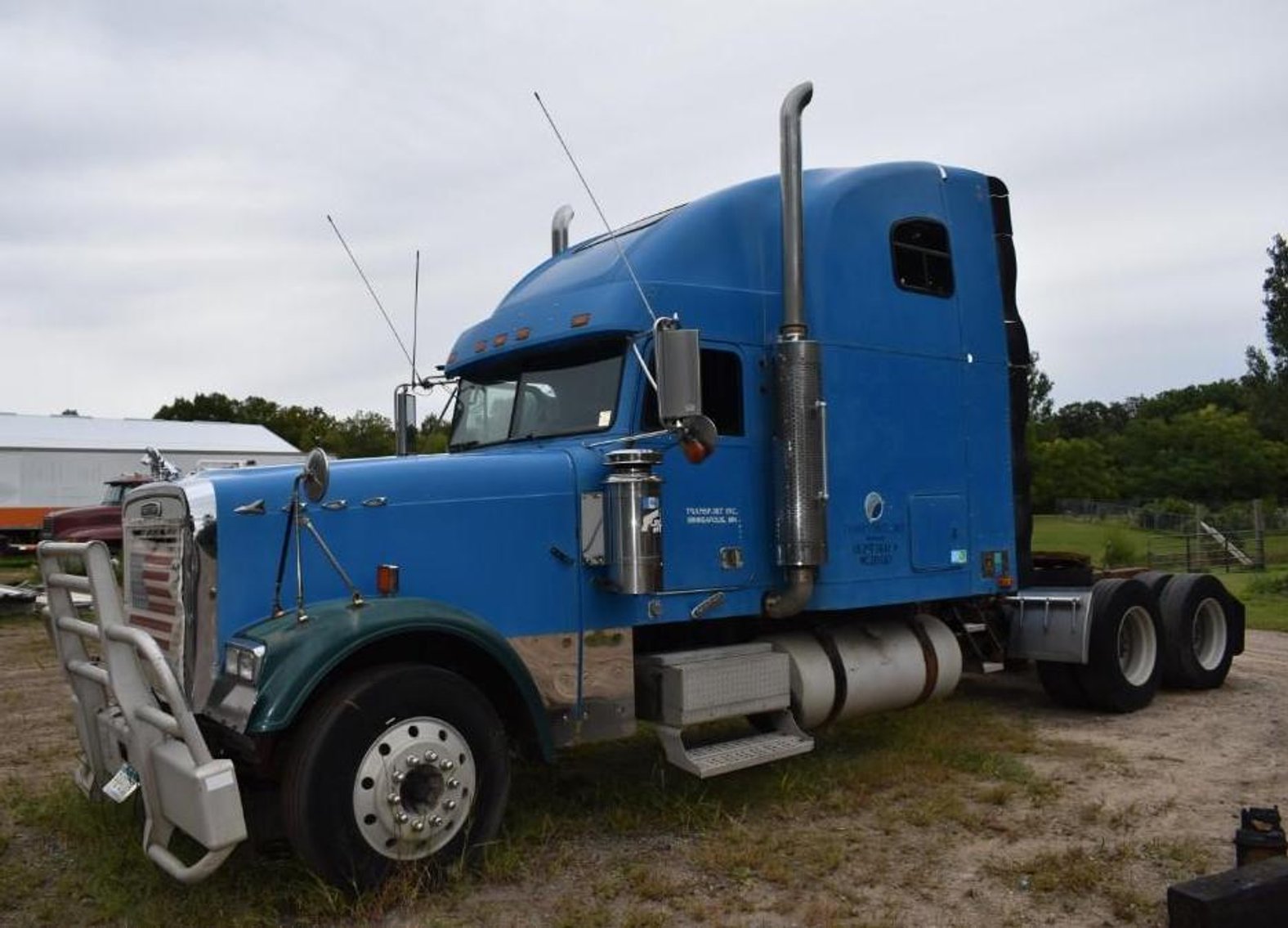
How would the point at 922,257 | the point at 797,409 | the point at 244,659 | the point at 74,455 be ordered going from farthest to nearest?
the point at 74,455
the point at 922,257
the point at 797,409
the point at 244,659

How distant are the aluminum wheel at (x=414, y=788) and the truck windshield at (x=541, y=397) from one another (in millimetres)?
2007

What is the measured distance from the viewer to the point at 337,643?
14.9 ft

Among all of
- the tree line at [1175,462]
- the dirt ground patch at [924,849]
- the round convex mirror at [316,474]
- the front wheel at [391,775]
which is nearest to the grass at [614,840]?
the dirt ground patch at [924,849]

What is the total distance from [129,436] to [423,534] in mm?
36402

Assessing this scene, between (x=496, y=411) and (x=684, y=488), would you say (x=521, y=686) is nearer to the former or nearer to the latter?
(x=684, y=488)

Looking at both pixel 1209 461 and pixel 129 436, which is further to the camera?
pixel 1209 461

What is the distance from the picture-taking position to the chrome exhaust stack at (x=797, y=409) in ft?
20.5

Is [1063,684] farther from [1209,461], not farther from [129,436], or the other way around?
[1209,461]

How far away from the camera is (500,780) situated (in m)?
5.02

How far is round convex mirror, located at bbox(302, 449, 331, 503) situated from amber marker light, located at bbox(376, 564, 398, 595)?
0.50 metres

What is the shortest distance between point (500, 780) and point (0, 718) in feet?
19.7

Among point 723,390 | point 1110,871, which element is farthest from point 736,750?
point 723,390

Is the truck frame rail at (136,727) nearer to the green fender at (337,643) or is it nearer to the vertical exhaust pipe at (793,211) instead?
the green fender at (337,643)

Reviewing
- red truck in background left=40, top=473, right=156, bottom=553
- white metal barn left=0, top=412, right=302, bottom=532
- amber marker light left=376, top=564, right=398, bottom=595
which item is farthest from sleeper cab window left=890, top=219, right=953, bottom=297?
white metal barn left=0, top=412, right=302, bottom=532
